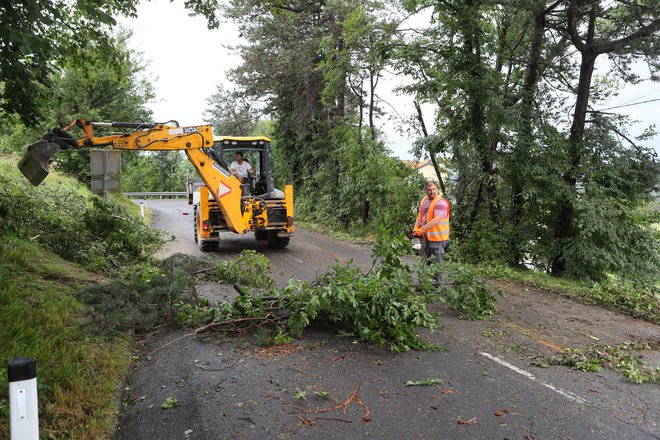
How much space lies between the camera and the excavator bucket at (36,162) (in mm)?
7023

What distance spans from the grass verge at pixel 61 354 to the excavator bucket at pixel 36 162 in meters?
1.35

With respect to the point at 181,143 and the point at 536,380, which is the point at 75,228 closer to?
the point at 181,143

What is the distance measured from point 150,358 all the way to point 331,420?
238cm

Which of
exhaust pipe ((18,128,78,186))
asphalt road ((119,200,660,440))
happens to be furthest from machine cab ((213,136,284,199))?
asphalt road ((119,200,660,440))

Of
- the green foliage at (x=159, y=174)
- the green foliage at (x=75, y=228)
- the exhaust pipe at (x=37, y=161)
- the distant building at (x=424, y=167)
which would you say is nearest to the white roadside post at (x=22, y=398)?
the exhaust pipe at (x=37, y=161)

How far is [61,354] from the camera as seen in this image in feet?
13.9

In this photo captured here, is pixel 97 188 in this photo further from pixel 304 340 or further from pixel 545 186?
pixel 545 186

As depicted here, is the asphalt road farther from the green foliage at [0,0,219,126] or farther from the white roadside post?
the green foliage at [0,0,219,126]

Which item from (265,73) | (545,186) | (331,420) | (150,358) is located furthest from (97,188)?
Result: (265,73)

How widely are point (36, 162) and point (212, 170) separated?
4.23 m

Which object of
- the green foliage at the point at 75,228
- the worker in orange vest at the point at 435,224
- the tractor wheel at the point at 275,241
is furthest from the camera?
the tractor wheel at the point at 275,241

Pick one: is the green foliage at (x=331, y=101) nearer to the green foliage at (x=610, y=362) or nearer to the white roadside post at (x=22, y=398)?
the green foliage at (x=610, y=362)

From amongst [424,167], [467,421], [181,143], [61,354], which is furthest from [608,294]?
[424,167]

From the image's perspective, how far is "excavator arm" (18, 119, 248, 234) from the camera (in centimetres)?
835
